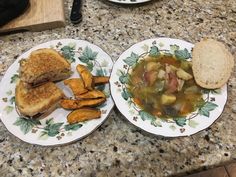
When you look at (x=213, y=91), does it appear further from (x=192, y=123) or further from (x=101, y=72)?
(x=101, y=72)

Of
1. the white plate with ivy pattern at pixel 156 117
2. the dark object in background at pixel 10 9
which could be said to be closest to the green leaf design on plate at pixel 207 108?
the white plate with ivy pattern at pixel 156 117

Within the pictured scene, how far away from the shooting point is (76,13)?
102 centimetres

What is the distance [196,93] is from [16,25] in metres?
0.58

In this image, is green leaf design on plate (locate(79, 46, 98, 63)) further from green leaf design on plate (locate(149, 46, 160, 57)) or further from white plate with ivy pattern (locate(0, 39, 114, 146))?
green leaf design on plate (locate(149, 46, 160, 57))

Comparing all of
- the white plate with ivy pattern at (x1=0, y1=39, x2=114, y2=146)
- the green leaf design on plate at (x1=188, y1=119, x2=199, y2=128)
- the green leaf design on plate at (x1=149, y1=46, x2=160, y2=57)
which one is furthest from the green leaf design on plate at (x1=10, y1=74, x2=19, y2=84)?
the green leaf design on plate at (x1=188, y1=119, x2=199, y2=128)

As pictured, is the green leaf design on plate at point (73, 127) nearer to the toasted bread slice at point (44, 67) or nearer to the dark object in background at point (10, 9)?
the toasted bread slice at point (44, 67)

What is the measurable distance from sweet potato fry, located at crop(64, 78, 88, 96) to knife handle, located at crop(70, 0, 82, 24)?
25 cm

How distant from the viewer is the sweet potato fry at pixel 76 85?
0.82m

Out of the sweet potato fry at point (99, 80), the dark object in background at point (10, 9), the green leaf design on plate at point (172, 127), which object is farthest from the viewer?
the dark object in background at point (10, 9)

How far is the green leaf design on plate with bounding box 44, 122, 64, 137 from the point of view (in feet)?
2.54

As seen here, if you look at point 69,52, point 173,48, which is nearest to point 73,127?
point 69,52

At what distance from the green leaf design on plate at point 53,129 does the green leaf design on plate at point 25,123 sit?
31mm

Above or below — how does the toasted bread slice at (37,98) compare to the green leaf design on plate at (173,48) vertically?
below

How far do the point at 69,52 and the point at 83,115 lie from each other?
224 mm
